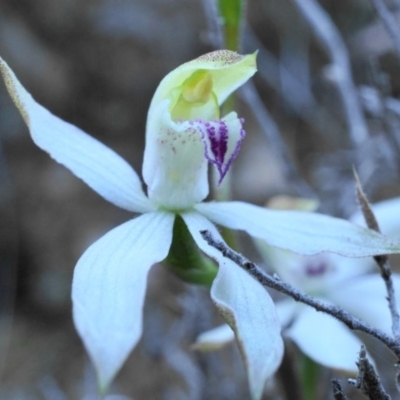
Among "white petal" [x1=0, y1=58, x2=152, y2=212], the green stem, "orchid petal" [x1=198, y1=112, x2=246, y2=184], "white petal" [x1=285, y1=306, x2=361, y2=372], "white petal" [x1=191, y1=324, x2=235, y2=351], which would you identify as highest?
"orchid petal" [x1=198, y1=112, x2=246, y2=184]

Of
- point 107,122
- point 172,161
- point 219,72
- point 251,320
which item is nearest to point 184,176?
point 172,161

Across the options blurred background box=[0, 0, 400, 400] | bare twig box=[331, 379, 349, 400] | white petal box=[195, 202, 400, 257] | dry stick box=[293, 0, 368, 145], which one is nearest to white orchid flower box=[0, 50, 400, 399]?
white petal box=[195, 202, 400, 257]

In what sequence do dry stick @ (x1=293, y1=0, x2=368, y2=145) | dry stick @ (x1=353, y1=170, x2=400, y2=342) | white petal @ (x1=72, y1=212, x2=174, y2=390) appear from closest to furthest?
white petal @ (x1=72, y1=212, x2=174, y2=390), dry stick @ (x1=353, y1=170, x2=400, y2=342), dry stick @ (x1=293, y1=0, x2=368, y2=145)

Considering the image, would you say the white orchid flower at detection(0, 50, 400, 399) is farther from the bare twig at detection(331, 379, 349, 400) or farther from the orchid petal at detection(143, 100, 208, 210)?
the bare twig at detection(331, 379, 349, 400)

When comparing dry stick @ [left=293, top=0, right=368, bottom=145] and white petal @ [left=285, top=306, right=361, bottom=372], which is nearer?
white petal @ [left=285, top=306, right=361, bottom=372]

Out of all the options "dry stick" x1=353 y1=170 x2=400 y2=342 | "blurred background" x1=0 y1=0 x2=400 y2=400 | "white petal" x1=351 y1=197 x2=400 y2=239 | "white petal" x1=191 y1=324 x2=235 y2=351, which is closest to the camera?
"dry stick" x1=353 y1=170 x2=400 y2=342

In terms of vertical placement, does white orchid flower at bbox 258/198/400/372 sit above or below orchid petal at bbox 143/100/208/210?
below

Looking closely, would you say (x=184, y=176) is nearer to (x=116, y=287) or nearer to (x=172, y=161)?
(x=172, y=161)

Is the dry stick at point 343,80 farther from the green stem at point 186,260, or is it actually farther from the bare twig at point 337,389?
the bare twig at point 337,389
